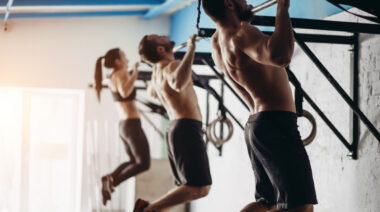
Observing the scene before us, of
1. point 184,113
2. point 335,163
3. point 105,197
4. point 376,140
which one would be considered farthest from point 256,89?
point 105,197

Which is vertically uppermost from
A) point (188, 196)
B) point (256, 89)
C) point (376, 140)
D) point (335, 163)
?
point (256, 89)

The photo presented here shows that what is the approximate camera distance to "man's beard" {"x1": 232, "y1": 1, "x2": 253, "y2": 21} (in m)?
2.41

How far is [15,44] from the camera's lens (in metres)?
7.00

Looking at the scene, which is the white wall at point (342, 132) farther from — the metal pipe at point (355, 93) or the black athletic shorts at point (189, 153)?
the black athletic shorts at point (189, 153)

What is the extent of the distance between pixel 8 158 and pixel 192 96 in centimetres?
430

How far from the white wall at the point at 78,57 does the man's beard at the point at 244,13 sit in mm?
5204

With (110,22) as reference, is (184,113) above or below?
below

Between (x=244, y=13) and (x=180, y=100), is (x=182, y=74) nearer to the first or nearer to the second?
(x=180, y=100)

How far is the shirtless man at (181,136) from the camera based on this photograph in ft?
12.0

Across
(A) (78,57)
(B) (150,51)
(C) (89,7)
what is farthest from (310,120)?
(A) (78,57)

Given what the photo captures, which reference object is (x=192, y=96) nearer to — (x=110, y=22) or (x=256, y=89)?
(x=256, y=89)

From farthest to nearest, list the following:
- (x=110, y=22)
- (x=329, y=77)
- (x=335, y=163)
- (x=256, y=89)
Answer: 1. (x=110, y=22)
2. (x=335, y=163)
3. (x=329, y=77)
4. (x=256, y=89)

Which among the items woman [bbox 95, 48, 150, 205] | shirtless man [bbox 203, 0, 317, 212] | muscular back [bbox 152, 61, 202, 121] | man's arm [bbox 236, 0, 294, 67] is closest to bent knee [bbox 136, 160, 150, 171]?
woman [bbox 95, 48, 150, 205]

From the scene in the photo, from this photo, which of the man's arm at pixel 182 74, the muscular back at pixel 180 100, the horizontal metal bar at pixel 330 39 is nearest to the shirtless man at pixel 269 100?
the horizontal metal bar at pixel 330 39
